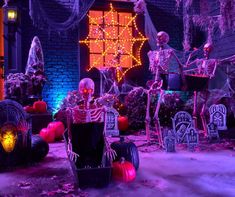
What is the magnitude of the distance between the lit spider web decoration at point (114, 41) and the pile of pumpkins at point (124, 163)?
21.3ft

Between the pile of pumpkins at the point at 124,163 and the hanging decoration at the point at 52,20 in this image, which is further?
the hanging decoration at the point at 52,20

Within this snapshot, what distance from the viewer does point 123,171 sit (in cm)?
421

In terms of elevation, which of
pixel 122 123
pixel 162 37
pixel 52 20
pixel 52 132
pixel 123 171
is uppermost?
pixel 52 20

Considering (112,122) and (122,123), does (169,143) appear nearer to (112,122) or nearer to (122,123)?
(112,122)

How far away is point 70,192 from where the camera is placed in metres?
3.89

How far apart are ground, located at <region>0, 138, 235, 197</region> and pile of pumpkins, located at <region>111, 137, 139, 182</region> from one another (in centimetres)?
10

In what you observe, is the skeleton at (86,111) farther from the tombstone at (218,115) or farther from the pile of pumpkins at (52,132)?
the tombstone at (218,115)

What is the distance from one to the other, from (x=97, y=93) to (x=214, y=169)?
6.59m

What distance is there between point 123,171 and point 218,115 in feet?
15.1

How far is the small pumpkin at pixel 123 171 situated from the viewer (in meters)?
4.20

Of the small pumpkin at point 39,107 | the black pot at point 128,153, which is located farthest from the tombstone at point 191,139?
the small pumpkin at point 39,107

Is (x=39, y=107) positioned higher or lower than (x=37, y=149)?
higher

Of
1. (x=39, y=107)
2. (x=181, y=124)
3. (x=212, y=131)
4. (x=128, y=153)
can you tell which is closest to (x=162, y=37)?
(x=181, y=124)

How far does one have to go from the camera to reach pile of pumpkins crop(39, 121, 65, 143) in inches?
310
